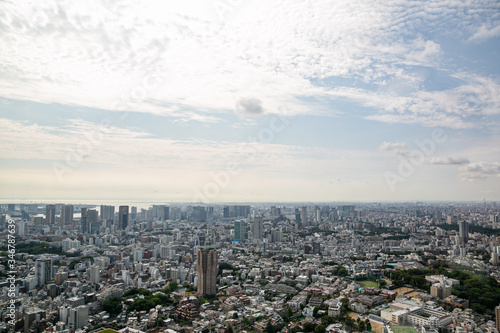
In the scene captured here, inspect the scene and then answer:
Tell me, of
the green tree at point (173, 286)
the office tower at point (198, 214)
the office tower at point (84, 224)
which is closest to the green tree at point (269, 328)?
the green tree at point (173, 286)

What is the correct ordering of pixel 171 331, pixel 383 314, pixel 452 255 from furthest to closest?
pixel 452 255
pixel 383 314
pixel 171 331

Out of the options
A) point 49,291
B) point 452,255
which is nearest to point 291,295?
point 49,291

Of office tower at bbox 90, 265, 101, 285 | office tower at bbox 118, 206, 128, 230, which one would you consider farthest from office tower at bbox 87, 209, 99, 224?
office tower at bbox 90, 265, 101, 285

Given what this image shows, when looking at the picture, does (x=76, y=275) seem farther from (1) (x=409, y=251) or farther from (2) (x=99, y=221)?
(1) (x=409, y=251)

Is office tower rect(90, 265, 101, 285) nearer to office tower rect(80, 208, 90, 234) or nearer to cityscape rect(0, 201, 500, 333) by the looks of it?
cityscape rect(0, 201, 500, 333)

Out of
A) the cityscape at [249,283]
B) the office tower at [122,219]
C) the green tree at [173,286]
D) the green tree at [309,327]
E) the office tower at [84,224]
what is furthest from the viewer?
the office tower at [122,219]

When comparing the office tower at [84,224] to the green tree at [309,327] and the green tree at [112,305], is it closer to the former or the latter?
the green tree at [112,305]
